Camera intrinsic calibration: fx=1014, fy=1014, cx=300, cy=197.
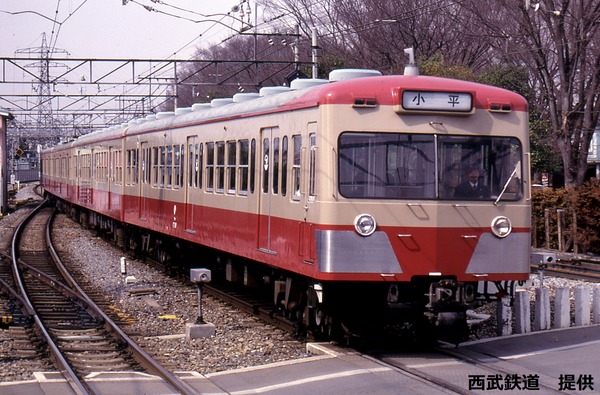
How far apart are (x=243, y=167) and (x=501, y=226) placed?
4037mm

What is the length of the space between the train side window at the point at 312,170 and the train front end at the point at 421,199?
0.21m

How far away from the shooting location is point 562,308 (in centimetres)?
1235

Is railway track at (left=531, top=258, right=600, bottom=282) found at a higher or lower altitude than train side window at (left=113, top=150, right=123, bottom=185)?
lower

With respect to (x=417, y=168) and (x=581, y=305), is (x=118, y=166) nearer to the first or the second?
(x=581, y=305)

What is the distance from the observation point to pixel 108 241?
27.6 m

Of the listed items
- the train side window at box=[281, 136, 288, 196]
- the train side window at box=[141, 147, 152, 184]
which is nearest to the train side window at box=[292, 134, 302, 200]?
the train side window at box=[281, 136, 288, 196]

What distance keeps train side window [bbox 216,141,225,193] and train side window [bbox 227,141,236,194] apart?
295 mm

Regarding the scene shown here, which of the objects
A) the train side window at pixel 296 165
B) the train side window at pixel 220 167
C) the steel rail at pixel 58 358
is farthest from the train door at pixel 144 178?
the train side window at pixel 296 165

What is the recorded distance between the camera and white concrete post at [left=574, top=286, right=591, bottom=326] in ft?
41.3

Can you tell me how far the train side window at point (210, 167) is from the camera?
14799mm

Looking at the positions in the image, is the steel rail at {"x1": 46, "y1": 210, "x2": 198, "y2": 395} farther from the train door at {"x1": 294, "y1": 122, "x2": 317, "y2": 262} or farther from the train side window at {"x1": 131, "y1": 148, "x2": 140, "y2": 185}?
the train side window at {"x1": 131, "y1": 148, "x2": 140, "y2": 185}

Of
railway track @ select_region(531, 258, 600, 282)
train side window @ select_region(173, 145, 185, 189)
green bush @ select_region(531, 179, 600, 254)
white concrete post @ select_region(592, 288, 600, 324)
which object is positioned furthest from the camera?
green bush @ select_region(531, 179, 600, 254)

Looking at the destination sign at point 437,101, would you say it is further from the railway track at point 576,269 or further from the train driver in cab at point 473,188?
the railway track at point 576,269

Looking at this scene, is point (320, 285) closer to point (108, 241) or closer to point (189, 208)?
point (189, 208)
